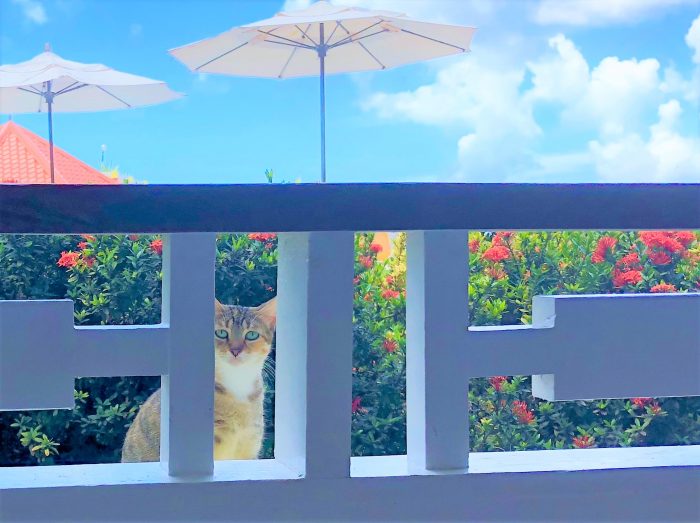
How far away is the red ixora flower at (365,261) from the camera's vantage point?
3854 mm

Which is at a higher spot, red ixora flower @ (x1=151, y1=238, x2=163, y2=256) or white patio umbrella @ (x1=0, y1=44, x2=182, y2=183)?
white patio umbrella @ (x1=0, y1=44, x2=182, y2=183)

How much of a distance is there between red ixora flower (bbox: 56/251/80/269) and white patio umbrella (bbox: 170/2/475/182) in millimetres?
1188

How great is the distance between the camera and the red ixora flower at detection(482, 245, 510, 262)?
373 centimetres

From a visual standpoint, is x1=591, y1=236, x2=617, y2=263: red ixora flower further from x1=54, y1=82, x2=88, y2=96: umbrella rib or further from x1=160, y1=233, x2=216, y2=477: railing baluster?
x1=160, y1=233, x2=216, y2=477: railing baluster

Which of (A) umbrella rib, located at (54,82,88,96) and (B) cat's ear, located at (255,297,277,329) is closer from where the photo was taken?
(B) cat's ear, located at (255,297,277,329)

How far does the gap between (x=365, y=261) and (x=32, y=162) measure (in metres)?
2.86

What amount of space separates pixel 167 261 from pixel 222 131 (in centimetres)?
1005

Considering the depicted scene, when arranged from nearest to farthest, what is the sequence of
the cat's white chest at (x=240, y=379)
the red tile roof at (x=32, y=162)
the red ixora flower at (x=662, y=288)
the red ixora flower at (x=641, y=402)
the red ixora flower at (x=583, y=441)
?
the cat's white chest at (x=240, y=379), the red ixora flower at (x=583, y=441), the red ixora flower at (x=641, y=402), the red ixora flower at (x=662, y=288), the red tile roof at (x=32, y=162)

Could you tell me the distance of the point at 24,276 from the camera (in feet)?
12.4

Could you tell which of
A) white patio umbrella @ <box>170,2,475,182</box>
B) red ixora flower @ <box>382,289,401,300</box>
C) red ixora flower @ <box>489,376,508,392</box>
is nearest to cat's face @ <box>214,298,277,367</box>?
red ixora flower @ <box>382,289,401,300</box>

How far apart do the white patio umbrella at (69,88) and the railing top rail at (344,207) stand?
133 inches

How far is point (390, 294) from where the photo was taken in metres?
3.77

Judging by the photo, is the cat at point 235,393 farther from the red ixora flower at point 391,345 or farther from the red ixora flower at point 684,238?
the red ixora flower at point 684,238

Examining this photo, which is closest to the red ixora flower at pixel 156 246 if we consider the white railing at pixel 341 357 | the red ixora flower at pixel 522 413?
the red ixora flower at pixel 522 413
